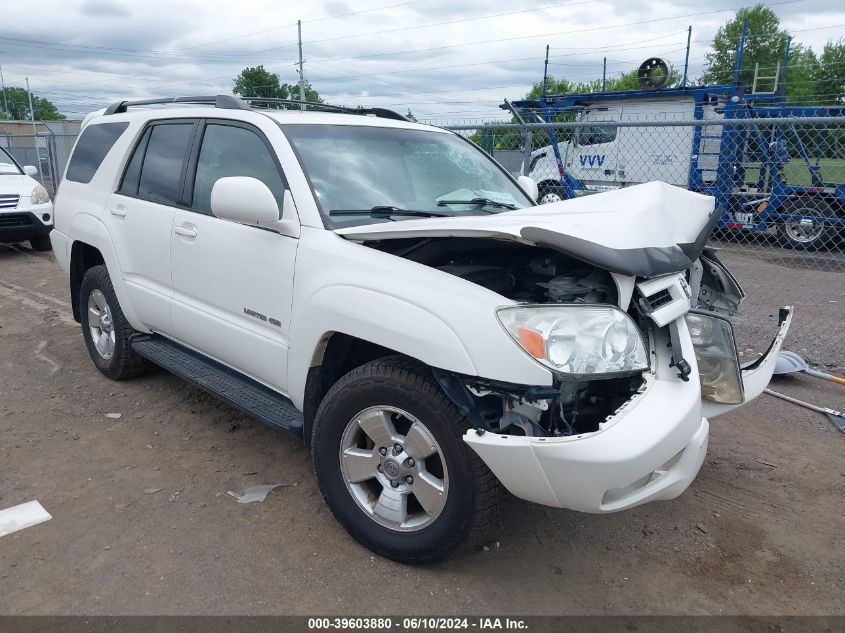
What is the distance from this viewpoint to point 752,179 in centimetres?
1288

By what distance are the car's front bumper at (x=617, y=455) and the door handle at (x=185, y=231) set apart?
82.7 inches

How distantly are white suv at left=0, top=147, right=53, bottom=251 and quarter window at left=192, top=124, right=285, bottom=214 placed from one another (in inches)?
287

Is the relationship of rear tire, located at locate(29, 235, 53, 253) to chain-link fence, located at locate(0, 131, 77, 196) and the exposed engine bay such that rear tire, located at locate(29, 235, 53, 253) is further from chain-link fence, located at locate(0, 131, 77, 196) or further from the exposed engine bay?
the exposed engine bay

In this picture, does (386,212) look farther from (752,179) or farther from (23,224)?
(752,179)

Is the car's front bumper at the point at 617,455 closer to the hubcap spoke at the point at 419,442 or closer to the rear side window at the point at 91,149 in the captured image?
the hubcap spoke at the point at 419,442

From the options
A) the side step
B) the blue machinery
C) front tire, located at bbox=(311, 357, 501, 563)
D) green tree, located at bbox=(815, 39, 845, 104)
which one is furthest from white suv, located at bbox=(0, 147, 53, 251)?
green tree, located at bbox=(815, 39, 845, 104)

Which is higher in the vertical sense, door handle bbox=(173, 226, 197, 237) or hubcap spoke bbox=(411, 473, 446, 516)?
door handle bbox=(173, 226, 197, 237)

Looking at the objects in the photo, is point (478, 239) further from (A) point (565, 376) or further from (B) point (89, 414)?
(B) point (89, 414)

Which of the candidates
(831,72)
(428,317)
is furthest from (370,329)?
(831,72)

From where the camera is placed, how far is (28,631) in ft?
7.81

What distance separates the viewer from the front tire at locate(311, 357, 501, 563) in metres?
2.45

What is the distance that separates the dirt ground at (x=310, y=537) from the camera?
103 inches

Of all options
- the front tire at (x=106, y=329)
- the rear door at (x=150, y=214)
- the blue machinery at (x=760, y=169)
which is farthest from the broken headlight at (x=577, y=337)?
the blue machinery at (x=760, y=169)

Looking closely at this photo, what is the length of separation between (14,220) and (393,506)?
943 centimetres
